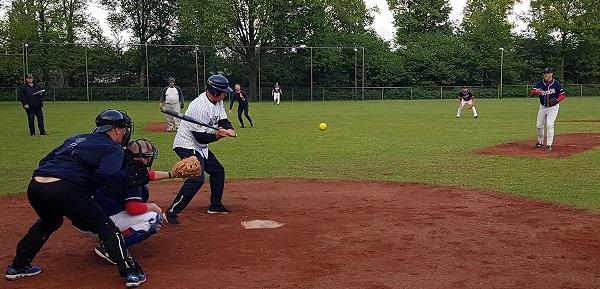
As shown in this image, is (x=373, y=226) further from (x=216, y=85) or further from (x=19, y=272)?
(x=19, y=272)

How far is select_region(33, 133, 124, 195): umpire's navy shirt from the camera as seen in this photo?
5066 millimetres

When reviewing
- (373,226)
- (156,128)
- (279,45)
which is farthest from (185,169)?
(279,45)

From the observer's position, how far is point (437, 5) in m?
79.1

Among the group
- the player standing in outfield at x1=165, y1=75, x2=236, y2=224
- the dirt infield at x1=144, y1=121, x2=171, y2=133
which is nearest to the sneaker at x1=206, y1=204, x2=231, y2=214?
the player standing in outfield at x1=165, y1=75, x2=236, y2=224

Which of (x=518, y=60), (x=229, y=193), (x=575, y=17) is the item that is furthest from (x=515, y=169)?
(x=575, y=17)

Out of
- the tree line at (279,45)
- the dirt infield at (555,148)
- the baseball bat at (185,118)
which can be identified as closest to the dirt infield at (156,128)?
the dirt infield at (555,148)

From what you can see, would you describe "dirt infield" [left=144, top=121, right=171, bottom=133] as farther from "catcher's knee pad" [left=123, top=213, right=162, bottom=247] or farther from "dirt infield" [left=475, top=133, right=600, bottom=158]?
"catcher's knee pad" [left=123, top=213, right=162, bottom=247]

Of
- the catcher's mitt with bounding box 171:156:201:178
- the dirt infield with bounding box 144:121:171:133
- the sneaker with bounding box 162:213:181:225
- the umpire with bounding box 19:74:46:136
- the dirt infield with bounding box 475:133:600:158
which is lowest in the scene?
the sneaker with bounding box 162:213:181:225

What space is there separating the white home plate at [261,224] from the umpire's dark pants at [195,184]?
2.69 feet

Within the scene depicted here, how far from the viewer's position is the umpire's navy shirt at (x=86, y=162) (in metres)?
5.07

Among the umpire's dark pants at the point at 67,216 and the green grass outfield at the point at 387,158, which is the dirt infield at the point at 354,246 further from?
the green grass outfield at the point at 387,158

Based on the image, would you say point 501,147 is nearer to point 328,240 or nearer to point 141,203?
point 328,240

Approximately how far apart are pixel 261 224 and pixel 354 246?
1.59m

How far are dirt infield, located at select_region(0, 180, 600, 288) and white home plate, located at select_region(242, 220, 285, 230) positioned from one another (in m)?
0.14
